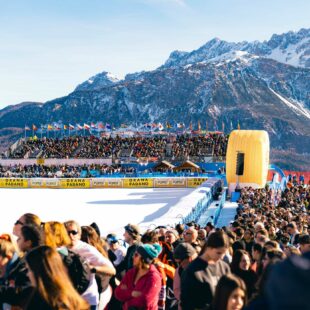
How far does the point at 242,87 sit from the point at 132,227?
186m

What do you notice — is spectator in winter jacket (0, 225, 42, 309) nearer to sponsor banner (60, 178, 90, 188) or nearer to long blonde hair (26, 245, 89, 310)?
long blonde hair (26, 245, 89, 310)

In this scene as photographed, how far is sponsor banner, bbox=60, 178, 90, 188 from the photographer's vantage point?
4353cm

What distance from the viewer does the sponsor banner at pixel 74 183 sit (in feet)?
143

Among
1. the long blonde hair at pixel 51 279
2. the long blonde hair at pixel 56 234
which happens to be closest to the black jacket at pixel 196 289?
the long blonde hair at pixel 51 279

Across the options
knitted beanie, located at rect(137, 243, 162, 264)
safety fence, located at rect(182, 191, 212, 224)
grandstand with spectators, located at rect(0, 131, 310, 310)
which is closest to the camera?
grandstand with spectators, located at rect(0, 131, 310, 310)

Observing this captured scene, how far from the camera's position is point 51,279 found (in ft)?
10.7

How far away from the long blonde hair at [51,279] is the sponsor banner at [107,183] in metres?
39.6

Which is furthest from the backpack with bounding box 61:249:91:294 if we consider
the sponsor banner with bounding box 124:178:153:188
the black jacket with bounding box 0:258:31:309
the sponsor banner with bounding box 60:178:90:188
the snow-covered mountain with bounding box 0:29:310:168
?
the snow-covered mountain with bounding box 0:29:310:168

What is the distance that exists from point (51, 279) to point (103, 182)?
1583 inches

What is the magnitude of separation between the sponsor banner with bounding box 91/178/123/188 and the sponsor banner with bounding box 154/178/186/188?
3.03 metres

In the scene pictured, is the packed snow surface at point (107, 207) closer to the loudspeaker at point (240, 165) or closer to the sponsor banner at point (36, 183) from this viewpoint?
the loudspeaker at point (240, 165)

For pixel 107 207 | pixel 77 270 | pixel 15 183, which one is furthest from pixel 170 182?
pixel 77 270

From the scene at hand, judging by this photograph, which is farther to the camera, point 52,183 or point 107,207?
point 52,183

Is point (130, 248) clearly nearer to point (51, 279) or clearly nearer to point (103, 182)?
point (51, 279)
